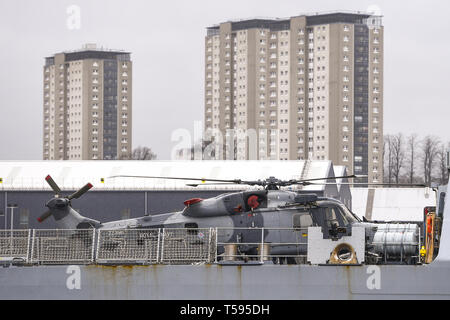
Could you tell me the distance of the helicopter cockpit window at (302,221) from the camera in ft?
76.5

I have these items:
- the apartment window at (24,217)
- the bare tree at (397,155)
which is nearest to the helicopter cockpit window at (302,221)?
the apartment window at (24,217)

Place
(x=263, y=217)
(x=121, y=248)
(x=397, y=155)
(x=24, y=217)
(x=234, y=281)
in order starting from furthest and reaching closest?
(x=397, y=155), (x=24, y=217), (x=263, y=217), (x=121, y=248), (x=234, y=281)

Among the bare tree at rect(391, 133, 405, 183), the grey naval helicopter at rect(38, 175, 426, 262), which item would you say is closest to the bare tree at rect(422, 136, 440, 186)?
the bare tree at rect(391, 133, 405, 183)

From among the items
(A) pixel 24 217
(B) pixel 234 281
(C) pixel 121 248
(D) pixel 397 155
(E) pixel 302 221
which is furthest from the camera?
(D) pixel 397 155

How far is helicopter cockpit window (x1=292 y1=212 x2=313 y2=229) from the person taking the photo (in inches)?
918

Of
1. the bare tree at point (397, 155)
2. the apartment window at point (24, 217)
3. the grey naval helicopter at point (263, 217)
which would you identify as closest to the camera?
the grey naval helicopter at point (263, 217)

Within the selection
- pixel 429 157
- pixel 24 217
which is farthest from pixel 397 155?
pixel 24 217

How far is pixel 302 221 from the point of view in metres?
23.5

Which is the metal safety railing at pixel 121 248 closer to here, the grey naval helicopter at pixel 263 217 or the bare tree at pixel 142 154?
the grey naval helicopter at pixel 263 217

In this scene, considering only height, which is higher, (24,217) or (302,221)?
(302,221)

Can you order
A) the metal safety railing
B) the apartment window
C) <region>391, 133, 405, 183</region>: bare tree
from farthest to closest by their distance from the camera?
<region>391, 133, 405, 183</region>: bare tree < the apartment window < the metal safety railing

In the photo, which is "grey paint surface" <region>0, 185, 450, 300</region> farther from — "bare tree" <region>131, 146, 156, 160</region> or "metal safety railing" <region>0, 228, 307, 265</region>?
"bare tree" <region>131, 146, 156, 160</region>

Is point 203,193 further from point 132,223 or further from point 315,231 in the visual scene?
point 315,231

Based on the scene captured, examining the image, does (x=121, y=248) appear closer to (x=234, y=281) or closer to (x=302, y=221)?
(x=234, y=281)
